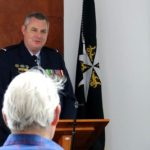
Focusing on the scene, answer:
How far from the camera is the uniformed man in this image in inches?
134

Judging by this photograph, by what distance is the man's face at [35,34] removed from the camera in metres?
3.55

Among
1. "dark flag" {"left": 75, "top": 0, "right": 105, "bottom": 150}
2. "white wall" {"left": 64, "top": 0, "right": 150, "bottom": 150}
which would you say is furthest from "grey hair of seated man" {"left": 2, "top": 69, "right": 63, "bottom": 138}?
"white wall" {"left": 64, "top": 0, "right": 150, "bottom": 150}

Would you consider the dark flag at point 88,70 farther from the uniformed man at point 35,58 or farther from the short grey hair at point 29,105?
the short grey hair at point 29,105

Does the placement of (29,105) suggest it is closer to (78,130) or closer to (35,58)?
(78,130)

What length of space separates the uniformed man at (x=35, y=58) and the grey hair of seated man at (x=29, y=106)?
6.81 feet

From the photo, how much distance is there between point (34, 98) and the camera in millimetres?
1267

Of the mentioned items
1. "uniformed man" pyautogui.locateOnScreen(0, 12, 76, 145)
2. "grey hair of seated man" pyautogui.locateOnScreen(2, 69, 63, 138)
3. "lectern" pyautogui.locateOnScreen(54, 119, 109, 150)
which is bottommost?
"lectern" pyautogui.locateOnScreen(54, 119, 109, 150)

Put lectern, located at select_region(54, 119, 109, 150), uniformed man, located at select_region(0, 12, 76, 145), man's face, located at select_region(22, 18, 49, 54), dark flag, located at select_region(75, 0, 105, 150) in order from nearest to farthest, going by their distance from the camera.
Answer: lectern, located at select_region(54, 119, 109, 150)
uniformed man, located at select_region(0, 12, 76, 145)
man's face, located at select_region(22, 18, 49, 54)
dark flag, located at select_region(75, 0, 105, 150)

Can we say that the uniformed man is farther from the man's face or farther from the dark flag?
the dark flag

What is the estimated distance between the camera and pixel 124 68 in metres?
4.61

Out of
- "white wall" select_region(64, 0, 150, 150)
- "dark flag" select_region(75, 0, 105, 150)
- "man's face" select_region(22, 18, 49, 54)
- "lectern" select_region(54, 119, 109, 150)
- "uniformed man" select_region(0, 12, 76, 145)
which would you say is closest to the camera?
"lectern" select_region(54, 119, 109, 150)

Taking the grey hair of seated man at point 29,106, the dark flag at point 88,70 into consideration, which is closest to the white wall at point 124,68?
the dark flag at point 88,70

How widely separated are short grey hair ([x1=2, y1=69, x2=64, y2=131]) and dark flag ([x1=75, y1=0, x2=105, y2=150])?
9.69 ft

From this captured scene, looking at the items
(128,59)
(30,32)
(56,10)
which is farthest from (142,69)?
(30,32)
